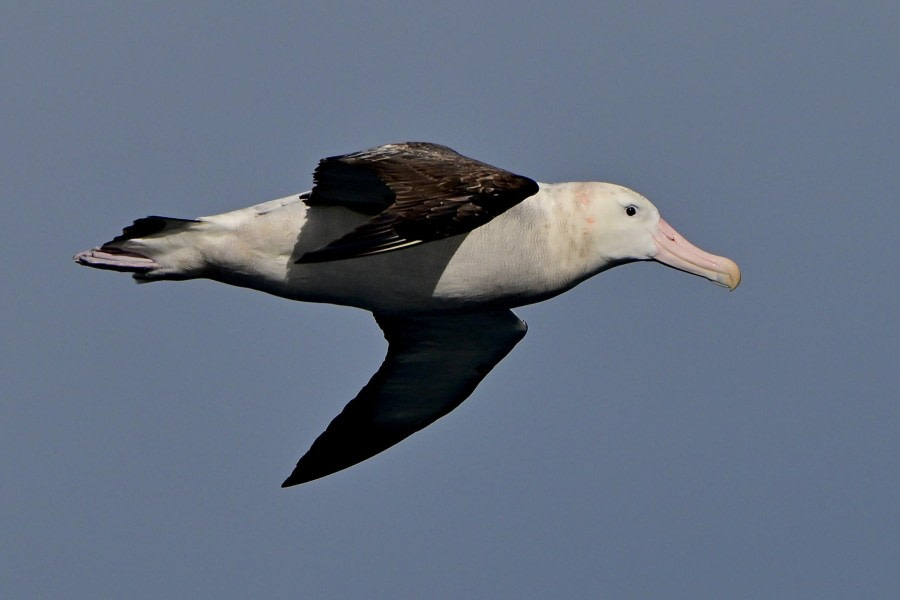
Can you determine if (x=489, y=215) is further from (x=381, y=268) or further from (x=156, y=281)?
(x=156, y=281)

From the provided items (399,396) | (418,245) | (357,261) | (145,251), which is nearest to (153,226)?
(145,251)

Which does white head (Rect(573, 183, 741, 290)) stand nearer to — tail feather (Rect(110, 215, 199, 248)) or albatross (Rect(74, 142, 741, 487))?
albatross (Rect(74, 142, 741, 487))

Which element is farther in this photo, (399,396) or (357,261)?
(399,396)

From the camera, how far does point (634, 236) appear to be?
17266 millimetres

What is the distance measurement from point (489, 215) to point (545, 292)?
1724mm

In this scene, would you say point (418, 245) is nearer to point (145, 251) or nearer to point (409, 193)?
point (409, 193)

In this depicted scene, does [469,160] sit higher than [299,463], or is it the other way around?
[469,160]

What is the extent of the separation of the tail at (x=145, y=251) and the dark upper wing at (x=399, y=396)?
318 centimetres

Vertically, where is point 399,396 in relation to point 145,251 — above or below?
below

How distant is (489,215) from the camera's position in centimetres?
1539

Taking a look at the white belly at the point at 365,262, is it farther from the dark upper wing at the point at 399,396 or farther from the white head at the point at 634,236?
the dark upper wing at the point at 399,396

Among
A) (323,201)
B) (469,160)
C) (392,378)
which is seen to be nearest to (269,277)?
(323,201)

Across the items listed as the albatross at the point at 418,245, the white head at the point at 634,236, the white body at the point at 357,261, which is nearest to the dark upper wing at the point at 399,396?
the albatross at the point at 418,245

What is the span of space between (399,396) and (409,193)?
180 inches
